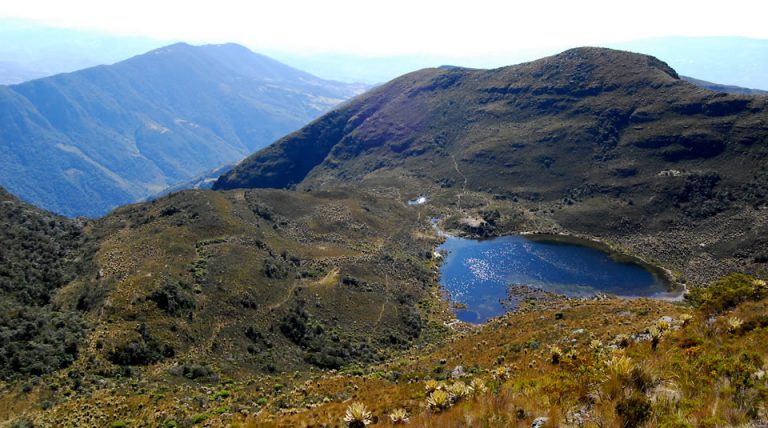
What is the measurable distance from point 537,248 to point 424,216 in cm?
2998

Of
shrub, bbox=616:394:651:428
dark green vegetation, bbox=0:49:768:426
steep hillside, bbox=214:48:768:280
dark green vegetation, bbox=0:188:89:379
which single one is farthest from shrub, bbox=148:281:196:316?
steep hillside, bbox=214:48:768:280

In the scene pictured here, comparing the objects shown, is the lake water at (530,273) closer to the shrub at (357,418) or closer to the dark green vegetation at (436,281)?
the dark green vegetation at (436,281)

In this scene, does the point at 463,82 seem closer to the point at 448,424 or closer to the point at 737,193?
the point at 737,193

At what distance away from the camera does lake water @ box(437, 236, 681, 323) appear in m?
71.8

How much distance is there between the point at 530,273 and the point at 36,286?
7272 cm

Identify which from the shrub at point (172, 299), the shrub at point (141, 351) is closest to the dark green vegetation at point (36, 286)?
the shrub at point (141, 351)

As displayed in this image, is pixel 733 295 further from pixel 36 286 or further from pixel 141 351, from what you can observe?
pixel 36 286

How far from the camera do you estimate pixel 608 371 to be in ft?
34.1

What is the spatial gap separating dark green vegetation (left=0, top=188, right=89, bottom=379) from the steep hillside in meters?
79.2

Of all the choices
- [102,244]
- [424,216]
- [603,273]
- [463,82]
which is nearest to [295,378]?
[102,244]

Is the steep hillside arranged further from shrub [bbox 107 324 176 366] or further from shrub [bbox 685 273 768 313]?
shrub [bbox 107 324 176 366]

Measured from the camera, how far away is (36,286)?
4778cm

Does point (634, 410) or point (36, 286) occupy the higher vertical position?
point (634, 410)

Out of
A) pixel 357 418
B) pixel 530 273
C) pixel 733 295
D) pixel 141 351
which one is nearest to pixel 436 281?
pixel 530 273
